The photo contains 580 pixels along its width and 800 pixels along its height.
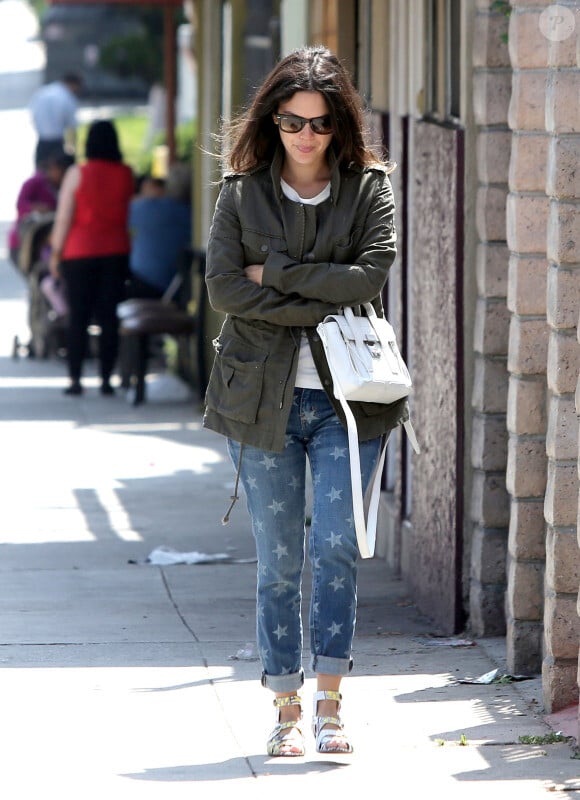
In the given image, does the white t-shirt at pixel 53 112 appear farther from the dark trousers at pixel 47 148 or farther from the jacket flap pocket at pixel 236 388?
the jacket flap pocket at pixel 236 388

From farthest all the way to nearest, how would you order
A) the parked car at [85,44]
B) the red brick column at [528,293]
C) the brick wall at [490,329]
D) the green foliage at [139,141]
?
the parked car at [85,44] < the green foliage at [139,141] < the brick wall at [490,329] < the red brick column at [528,293]

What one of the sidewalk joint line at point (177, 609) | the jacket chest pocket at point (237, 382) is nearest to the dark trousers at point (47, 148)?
the sidewalk joint line at point (177, 609)

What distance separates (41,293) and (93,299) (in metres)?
1.33

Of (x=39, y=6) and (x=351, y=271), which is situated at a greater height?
(x=39, y=6)

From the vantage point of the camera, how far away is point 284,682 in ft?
16.4

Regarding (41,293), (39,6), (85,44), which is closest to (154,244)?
(41,293)

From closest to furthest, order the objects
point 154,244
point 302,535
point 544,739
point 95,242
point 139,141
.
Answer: point 302,535
point 544,739
point 95,242
point 154,244
point 139,141

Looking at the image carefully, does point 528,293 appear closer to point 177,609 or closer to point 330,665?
point 330,665

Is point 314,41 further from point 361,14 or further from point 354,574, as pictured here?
point 354,574

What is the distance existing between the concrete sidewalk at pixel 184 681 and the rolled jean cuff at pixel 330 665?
247 mm

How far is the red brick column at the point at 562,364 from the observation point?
17.0 feet

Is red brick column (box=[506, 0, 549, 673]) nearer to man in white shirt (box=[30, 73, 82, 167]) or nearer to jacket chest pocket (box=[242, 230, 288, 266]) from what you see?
jacket chest pocket (box=[242, 230, 288, 266])

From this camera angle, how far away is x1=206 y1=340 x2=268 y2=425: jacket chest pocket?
4797 mm

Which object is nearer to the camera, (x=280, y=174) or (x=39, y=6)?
(x=280, y=174)
